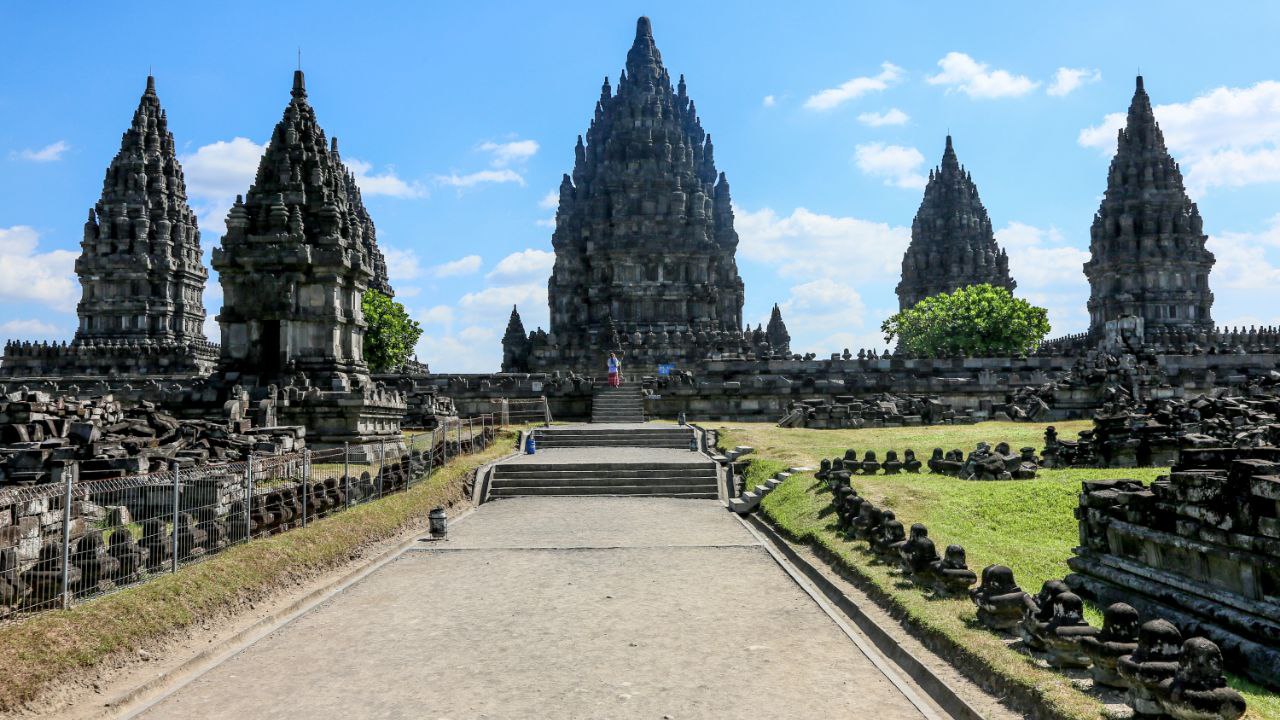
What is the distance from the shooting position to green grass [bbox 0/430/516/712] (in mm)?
7344

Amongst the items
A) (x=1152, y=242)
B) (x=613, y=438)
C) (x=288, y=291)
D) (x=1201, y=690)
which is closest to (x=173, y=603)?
(x=1201, y=690)

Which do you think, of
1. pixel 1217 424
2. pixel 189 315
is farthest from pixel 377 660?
pixel 189 315

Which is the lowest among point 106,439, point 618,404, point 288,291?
point 106,439

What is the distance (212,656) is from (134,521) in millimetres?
2530

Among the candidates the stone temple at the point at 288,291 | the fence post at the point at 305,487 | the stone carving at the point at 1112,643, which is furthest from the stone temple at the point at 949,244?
the stone carving at the point at 1112,643

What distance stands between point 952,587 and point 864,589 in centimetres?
151

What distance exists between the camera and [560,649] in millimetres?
8797

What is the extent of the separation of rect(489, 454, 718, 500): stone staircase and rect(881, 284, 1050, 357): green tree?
4701cm

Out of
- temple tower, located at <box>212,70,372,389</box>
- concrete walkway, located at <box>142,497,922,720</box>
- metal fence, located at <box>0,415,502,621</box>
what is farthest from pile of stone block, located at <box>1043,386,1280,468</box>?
temple tower, located at <box>212,70,372,389</box>

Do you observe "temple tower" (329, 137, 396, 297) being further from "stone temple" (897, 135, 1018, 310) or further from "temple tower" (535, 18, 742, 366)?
"stone temple" (897, 135, 1018, 310)

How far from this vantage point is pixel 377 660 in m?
8.53

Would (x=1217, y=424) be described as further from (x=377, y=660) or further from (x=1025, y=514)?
(x=377, y=660)

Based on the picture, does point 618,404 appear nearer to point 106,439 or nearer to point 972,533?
point 106,439

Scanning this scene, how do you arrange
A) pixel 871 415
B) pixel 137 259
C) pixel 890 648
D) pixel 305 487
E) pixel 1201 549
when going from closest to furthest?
1. pixel 1201 549
2. pixel 890 648
3. pixel 305 487
4. pixel 871 415
5. pixel 137 259
